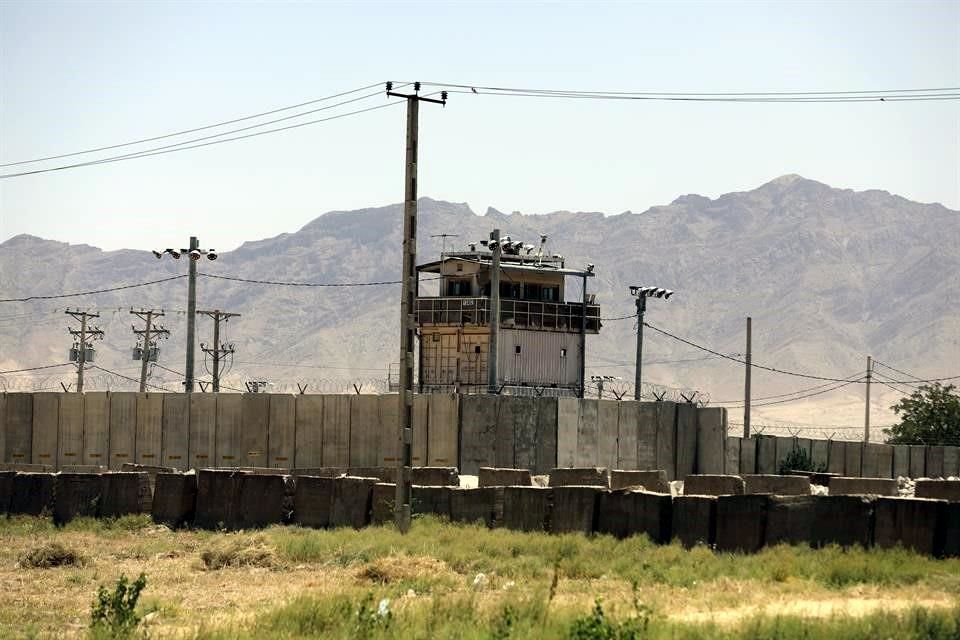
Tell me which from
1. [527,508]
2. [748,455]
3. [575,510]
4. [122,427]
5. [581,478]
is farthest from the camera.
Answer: [748,455]

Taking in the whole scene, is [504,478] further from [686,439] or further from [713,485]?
[686,439]

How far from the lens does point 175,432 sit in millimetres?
39906

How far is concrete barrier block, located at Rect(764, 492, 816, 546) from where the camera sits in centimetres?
2020

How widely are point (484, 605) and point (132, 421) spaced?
25.2 metres

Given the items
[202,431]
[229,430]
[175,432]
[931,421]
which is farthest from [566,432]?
[931,421]

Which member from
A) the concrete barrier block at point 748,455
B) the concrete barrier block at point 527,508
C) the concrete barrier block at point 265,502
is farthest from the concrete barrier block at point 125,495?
the concrete barrier block at point 748,455

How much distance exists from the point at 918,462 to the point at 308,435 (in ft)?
88.6

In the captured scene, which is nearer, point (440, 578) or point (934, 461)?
point (440, 578)

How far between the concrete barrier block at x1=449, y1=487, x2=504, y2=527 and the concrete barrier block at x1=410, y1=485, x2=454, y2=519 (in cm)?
15

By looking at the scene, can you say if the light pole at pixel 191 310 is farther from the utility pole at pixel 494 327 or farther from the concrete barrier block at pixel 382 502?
the concrete barrier block at pixel 382 502

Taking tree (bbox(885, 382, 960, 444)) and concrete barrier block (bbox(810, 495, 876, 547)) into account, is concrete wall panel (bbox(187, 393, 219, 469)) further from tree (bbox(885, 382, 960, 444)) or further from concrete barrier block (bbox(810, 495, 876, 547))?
tree (bbox(885, 382, 960, 444))

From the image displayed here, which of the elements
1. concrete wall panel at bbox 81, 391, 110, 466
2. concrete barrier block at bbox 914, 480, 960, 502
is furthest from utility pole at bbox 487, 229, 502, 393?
concrete barrier block at bbox 914, 480, 960, 502

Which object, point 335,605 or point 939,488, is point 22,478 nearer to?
point 335,605

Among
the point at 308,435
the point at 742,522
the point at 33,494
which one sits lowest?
the point at 33,494
